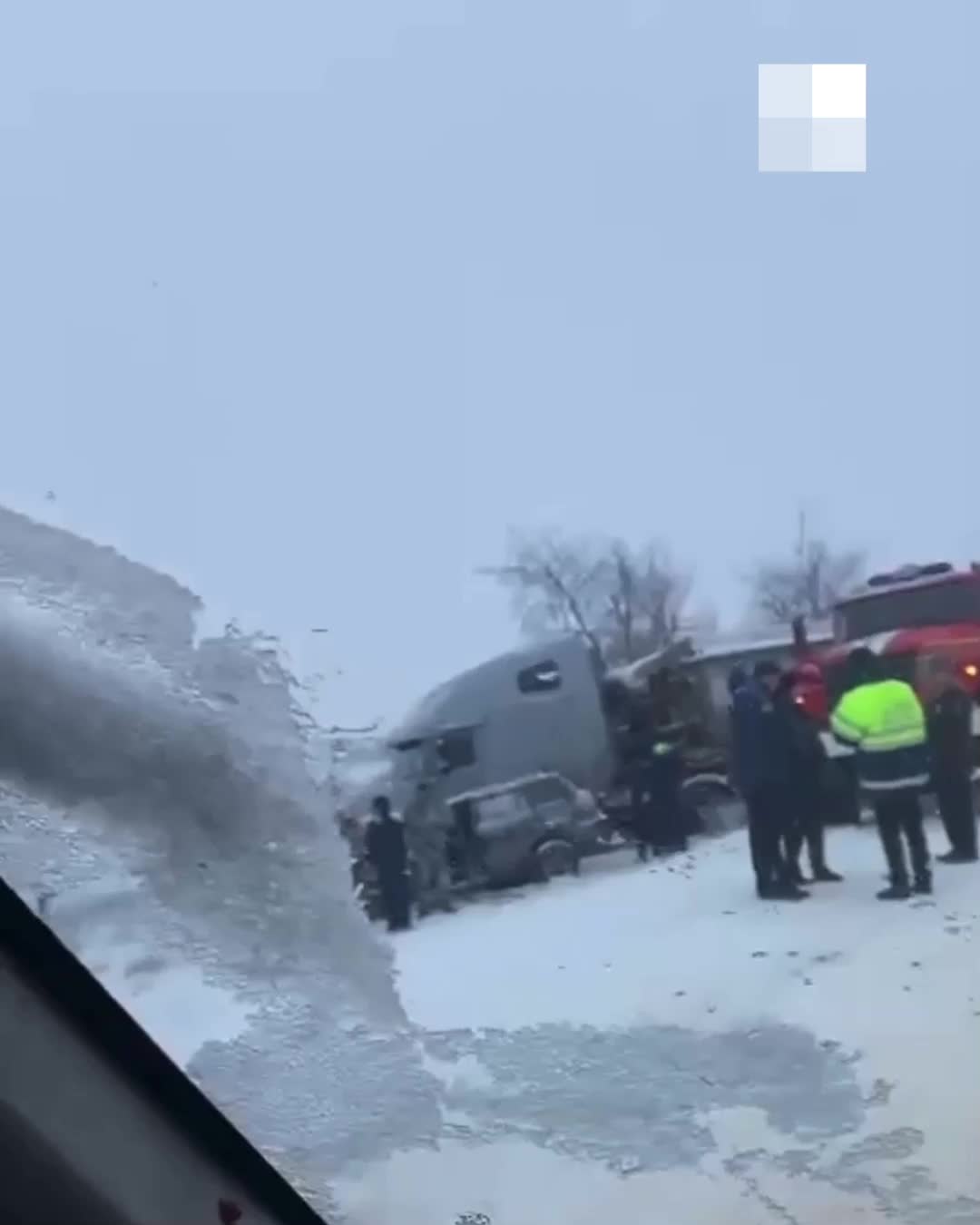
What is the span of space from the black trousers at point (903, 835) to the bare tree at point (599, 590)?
27cm

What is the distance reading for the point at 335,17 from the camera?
1.33m

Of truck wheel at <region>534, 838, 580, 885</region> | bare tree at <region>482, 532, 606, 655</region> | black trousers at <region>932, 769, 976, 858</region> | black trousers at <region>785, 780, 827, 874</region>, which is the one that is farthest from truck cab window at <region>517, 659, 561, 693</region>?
black trousers at <region>932, 769, 976, 858</region>

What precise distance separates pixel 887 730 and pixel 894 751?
0.02 metres

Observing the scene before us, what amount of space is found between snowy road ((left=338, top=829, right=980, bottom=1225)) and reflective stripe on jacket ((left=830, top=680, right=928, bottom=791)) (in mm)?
68

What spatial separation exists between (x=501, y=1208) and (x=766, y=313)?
1.05 metres

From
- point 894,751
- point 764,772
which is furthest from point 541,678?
point 894,751

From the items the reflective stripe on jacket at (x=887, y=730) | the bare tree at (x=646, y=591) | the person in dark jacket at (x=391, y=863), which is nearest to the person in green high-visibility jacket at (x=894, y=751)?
the reflective stripe on jacket at (x=887, y=730)

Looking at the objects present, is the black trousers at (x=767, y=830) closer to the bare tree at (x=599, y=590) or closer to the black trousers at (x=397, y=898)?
the bare tree at (x=599, y=590)

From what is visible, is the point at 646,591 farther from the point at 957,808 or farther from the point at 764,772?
the point at 957,808

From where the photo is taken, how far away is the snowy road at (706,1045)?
4.68ft

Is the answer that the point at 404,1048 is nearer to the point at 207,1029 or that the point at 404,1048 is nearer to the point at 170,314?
the point at 207,1029

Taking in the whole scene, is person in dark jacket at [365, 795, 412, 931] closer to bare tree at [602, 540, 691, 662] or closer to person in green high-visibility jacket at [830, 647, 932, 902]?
bare tree at [602, 540, 691, 662]

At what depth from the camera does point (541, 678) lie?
141 cm

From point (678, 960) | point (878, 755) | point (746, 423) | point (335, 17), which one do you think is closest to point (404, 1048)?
point (678, 960)
